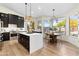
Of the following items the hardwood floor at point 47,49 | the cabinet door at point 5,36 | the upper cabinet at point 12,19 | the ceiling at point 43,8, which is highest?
the ceiling at point 43,8

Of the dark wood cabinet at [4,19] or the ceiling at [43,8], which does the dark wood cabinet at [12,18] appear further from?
the ceiling at [43,8]

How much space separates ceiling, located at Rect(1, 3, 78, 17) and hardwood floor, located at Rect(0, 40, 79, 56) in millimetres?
1134

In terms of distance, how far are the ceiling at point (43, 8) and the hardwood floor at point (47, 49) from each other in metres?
1.13

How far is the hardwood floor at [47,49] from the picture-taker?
3.66m

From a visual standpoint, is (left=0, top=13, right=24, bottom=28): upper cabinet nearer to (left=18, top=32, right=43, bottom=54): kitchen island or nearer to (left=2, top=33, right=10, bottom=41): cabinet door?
(left=2, top=33, right=10, bottom=41): cabinet door

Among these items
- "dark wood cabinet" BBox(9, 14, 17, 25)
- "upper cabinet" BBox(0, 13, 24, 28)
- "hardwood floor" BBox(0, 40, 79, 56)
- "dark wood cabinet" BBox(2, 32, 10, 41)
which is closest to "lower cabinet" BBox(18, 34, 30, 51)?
"hardwood floor" BBox(0, 40, 79, 56)

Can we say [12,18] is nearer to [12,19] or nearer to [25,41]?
[12,19]

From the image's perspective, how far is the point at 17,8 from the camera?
137 inches

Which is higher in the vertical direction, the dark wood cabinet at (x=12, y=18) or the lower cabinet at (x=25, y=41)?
the dark wood cabinet at (x=12, y=18)

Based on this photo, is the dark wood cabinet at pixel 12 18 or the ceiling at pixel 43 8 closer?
the ceiling at pixel 43 8

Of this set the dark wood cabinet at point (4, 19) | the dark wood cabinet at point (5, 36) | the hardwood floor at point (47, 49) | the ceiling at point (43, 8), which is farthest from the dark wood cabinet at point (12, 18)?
the hardwood floor at point (47, 49)

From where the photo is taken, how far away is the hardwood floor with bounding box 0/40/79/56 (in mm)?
3657

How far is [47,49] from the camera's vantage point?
4145 millimetres

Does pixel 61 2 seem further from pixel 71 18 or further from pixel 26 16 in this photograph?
pixel 26 16
